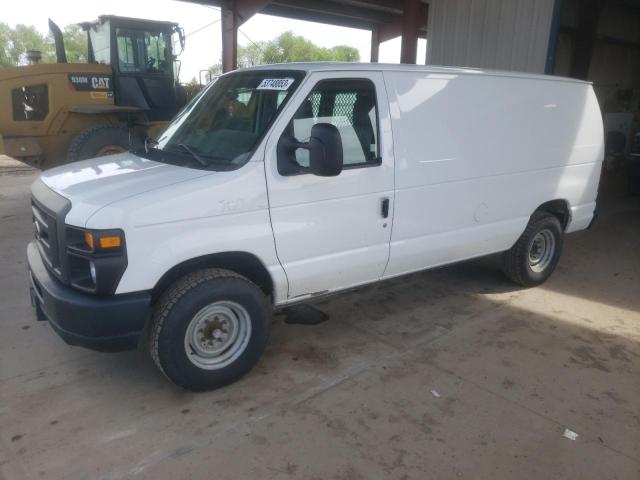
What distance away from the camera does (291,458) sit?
2.91 meters

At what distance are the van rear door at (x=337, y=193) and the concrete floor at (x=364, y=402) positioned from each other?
725 mm

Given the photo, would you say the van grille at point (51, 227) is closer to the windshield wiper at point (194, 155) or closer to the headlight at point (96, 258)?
the headlight at point (96, 258)

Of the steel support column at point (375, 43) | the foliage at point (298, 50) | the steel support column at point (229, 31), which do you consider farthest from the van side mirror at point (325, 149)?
the foliage at point (298, 50)

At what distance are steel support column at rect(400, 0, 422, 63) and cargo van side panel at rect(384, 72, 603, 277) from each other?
6.66m

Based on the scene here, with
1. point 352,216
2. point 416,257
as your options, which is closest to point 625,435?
point 416,257

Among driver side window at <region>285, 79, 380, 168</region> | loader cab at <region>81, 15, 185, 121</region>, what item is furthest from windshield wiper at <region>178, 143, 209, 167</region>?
loader cab at <region>81, 15, 185, 121</region>

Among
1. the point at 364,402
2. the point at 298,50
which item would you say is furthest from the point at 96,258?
the point at 298,50

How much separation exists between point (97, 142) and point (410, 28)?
697 centimetres

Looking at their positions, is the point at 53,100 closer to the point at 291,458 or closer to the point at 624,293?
the point at 291,458

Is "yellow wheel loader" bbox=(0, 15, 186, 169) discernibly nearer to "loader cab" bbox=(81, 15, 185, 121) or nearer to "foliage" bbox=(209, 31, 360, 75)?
"loader cab" bbox=(81, 15, 185, 121)

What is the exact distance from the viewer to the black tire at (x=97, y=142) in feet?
29.4

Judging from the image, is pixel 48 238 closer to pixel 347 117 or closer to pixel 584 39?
pixel 347 117

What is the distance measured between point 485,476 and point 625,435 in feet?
3.39

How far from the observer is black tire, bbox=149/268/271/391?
Answer: 3244 mm
